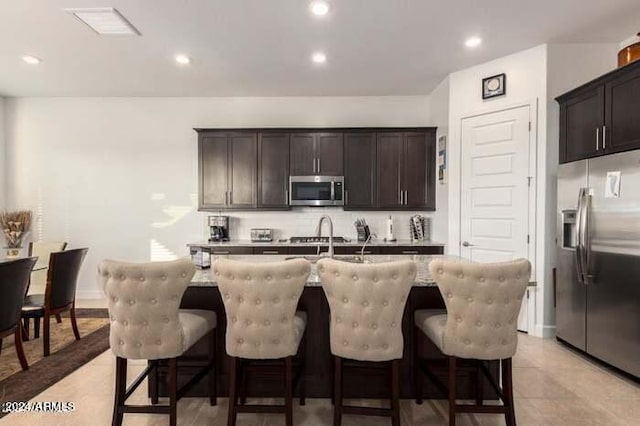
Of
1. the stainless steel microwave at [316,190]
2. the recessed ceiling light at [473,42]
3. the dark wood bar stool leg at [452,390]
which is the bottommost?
the dark wood bar stool leg at [452,390]

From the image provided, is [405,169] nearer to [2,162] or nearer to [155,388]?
[155,388]

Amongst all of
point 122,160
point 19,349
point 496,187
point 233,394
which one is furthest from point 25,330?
point 496,187

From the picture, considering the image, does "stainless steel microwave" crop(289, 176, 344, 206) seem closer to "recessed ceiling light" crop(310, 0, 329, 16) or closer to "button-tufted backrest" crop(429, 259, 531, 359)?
"recessed ceiling light" crop(310, 0, 329, 16)

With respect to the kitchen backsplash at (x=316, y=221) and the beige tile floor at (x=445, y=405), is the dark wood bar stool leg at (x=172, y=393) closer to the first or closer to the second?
the beige tile floor at (x=445, y=405)

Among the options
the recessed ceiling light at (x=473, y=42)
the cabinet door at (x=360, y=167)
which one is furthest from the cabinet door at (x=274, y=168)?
the recessed ceiling light at (x=473, y=42)

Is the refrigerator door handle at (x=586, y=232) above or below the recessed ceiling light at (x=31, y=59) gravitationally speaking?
below

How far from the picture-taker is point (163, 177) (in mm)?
5309

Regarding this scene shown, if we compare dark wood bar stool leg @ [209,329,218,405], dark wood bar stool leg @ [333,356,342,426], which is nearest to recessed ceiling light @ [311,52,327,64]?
dark wood bar stool leg @ [209,329,218,405]

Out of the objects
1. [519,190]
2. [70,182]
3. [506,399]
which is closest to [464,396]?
[506,399]

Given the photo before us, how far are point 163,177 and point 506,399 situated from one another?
493cm

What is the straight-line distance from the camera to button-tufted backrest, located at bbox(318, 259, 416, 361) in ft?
6.19

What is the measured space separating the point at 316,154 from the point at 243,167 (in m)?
1.00

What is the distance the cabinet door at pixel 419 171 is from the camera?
16.0 feet

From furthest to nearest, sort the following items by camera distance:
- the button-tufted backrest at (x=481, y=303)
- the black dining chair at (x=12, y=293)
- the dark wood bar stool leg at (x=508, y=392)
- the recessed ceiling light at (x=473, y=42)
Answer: the recessed ceiling light at (x=473, y=42) → the black dining chair at (x=12, y=293) → the dark wood bar stool leg at (x=508, y=392) → the button-tufted backrest at (x=481, y=303)
